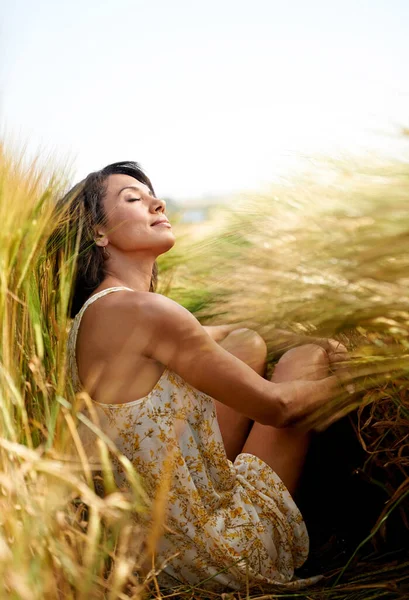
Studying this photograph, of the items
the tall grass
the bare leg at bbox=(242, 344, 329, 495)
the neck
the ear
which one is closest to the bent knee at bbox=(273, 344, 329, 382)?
the bare leg at bbox=(242, 344, 329, 495)

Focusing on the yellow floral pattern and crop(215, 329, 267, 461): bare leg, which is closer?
the yellow floral pattern

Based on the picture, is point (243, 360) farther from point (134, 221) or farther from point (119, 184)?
point (119, 184)

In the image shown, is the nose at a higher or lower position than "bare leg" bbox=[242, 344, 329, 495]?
higher

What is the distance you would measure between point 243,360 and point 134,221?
400 millimetres

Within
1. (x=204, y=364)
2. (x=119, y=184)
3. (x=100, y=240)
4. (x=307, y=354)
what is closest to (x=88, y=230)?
(x=100, y=240)

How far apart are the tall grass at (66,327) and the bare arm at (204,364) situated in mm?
97

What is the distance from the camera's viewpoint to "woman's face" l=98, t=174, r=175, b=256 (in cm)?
153

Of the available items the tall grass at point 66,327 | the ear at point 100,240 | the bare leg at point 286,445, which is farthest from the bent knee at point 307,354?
the ear at point 100,240

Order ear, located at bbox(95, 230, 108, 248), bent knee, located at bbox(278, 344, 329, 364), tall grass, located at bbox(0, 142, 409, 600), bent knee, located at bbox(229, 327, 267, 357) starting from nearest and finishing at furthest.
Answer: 1. tall grass, located at bbox(0, 142, 409, 600)
2. bent knee, located at bbox(278, 344, 329, 364)
3. bent knee, located at bbox(229, 327, 267, 357)
4. ear, located at bbox(95, 230, 108, 248)

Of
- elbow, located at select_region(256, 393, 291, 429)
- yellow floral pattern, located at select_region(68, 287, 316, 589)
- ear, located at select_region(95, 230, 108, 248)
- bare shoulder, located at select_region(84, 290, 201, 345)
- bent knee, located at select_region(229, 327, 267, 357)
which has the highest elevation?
ear, located at select_region(95, 230, 108, 248)

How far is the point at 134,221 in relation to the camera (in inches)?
60.4

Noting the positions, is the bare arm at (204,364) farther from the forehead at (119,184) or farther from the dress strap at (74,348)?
the forehead at (119,184)

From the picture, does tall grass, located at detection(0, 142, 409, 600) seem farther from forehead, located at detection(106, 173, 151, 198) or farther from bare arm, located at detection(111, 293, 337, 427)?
forehead, located at detection(106, 173, 151, 198)

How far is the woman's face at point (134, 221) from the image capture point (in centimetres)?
153
